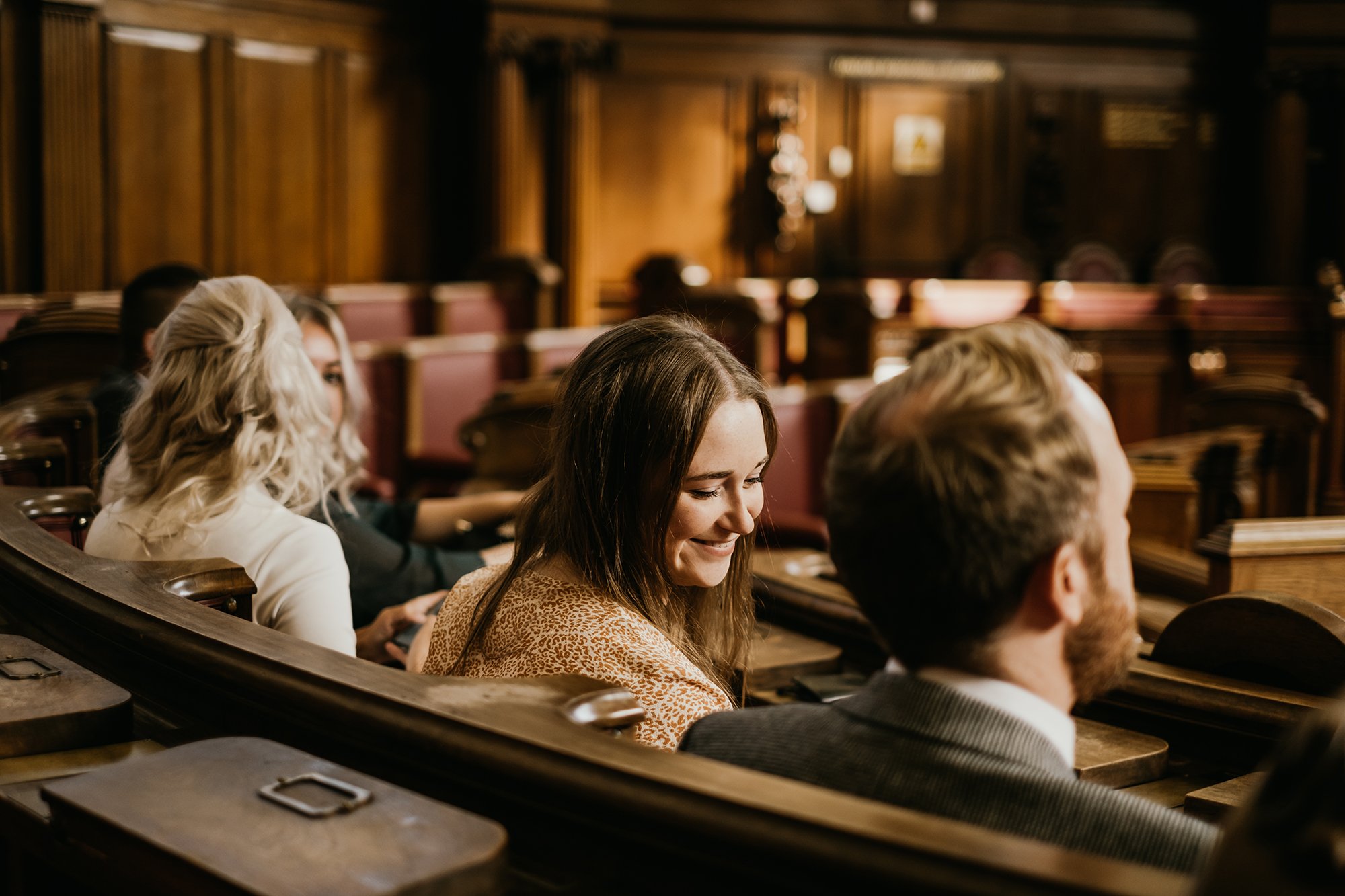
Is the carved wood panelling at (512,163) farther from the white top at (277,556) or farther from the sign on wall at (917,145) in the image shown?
the white top at (277,556)

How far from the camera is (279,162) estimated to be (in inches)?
320

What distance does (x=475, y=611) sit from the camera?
5.01 feet

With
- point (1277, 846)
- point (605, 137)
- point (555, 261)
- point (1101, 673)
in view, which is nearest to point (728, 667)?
point (1101, 673)

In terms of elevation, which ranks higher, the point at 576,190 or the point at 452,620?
the point at 576,190

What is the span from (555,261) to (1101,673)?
847 cm

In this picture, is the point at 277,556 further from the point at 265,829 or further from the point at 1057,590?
the point at 1057,590

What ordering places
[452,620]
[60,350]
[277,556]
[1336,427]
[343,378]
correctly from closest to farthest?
[452,620] < [277,556] < [343,378] < [60,350] < [1336,427]

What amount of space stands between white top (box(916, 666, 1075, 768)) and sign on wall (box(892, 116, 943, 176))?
9.82 metres

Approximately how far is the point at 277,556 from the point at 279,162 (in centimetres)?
677

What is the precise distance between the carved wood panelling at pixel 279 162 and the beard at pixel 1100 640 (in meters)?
7.54

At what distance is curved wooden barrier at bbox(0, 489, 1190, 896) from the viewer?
2.47ft

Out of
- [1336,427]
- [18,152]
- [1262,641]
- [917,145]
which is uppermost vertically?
[917,145]

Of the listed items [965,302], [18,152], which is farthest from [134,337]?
[965,302]

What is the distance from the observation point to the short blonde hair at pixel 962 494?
35.9 inches
